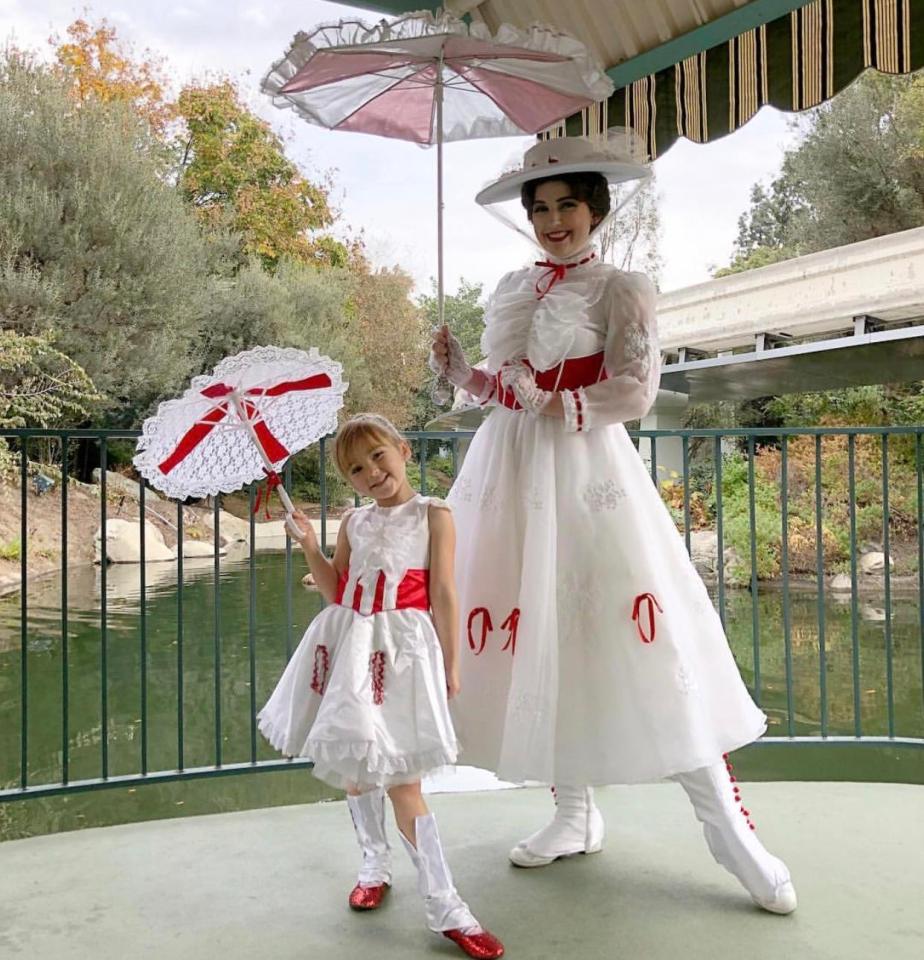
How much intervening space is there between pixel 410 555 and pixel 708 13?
1.78m

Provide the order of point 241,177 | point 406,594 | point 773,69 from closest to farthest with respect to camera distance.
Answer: point 406,594 < point 773,69 < point 241,177

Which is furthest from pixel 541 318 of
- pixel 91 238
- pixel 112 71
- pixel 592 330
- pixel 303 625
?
pixel 112 71

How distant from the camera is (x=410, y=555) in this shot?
172cm

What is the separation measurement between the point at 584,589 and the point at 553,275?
25.3 inches

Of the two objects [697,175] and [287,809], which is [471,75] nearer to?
[287,809]

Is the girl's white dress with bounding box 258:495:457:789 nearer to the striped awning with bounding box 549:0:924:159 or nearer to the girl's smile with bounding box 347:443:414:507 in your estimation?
the girl's smile with bounding box 347:443:414:507

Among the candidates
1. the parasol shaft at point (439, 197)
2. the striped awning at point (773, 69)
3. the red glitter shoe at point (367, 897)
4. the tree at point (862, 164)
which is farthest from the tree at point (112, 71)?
the red glitter shoe at point (367, 897)

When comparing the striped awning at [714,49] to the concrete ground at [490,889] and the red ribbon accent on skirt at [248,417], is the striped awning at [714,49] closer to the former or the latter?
the red ribbon accent on skirt at [248,417]

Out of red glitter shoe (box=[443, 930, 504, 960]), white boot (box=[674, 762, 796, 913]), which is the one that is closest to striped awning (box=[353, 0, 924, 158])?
white boot (box=[674, 762, 796, 913])

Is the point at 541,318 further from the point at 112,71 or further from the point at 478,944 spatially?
the point at 112,71

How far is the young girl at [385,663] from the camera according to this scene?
63.2 inches

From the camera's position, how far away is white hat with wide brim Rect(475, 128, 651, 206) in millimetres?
1864

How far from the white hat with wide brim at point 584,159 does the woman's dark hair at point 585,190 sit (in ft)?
0.04

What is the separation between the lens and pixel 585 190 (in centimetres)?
191
